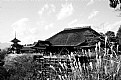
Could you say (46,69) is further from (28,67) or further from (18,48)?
(18,48)

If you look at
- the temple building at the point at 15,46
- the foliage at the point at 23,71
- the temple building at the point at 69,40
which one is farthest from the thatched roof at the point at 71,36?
the foliage at the point at 23,71

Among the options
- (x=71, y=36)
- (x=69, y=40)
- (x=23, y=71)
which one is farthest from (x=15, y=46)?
(x=23, y=71)

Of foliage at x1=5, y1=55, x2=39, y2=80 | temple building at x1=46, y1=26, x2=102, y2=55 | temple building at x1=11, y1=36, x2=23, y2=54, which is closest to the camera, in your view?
foliage at x1=5, y1=55, x2=39, y2=80

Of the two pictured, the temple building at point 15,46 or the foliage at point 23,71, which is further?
the temple building at point 15,46

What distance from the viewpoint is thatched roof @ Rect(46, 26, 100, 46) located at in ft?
67.3

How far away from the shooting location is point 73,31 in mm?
24531

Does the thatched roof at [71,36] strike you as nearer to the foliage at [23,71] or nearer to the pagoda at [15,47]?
the pagoda at [15,47]

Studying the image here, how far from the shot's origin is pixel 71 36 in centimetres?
2281

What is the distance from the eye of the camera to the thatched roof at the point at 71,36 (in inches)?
808

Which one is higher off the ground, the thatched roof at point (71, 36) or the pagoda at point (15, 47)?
the thatched roof at point (71, 36)

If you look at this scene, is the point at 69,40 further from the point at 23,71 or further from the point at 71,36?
the point at 23,71

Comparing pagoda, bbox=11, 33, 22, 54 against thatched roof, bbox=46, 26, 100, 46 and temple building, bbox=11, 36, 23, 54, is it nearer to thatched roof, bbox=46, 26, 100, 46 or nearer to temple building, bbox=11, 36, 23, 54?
temple building, bbox=11, 36, 23, 54

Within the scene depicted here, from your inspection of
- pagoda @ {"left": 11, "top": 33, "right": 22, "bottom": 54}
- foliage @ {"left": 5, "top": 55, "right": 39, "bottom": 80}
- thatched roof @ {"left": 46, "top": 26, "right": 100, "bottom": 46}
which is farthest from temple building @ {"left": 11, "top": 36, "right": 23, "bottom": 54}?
foliage @ {"left": 5, "top": 55, "right": 39, "bottom": 80}

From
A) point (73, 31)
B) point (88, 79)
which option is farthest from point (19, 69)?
point (73, 31)
